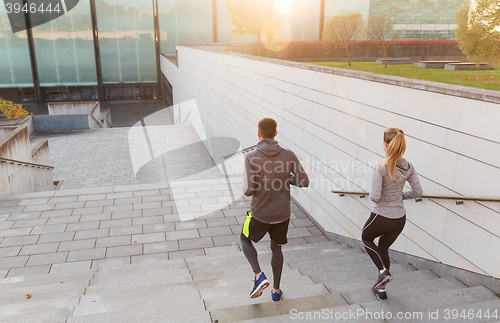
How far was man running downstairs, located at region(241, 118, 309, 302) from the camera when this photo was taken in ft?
10.5

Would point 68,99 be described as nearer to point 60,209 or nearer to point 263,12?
point 263,12

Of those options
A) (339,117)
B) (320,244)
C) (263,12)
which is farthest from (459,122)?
(263,12)

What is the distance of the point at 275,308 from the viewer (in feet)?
10.6

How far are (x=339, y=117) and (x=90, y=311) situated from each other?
3.96 m

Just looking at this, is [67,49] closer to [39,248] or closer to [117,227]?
[117,227]

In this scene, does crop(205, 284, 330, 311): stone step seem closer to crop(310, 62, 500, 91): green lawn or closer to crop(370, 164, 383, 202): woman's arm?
crop(370, 164, 383, 202): woman's arm

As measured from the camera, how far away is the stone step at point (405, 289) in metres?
3.38

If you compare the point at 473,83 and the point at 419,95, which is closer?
the point at 419,95

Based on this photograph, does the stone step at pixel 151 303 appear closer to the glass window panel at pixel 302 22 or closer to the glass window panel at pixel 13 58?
the glass window panel at pixel 302 22

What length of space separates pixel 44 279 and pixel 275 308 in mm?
3027

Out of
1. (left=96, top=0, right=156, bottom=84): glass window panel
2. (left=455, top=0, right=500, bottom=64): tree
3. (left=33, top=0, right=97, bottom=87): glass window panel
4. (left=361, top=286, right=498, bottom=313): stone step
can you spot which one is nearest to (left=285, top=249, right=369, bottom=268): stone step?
(left=361, top=286, right=498, bottom=313): stone step

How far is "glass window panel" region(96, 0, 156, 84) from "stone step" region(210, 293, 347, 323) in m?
32.7

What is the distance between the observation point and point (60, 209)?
7.15 meters

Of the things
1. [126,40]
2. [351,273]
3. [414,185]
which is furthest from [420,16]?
[126,40]
